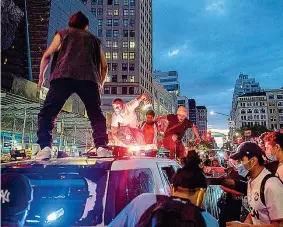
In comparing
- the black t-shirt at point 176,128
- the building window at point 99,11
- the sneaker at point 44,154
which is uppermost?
the building window at point 99,11

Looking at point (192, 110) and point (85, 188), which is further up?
point (192, 110)

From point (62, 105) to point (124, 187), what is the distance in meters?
1.85

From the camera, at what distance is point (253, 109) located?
149 m

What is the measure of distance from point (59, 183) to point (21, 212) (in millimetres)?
496

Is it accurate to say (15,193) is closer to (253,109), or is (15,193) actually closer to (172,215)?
(172,215)

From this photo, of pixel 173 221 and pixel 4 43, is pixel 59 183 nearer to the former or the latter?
pixel 173 221

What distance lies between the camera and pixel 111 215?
2410 mm

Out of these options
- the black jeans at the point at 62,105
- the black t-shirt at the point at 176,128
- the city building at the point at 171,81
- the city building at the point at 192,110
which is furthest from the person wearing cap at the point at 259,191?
the city building at the point at 192,110

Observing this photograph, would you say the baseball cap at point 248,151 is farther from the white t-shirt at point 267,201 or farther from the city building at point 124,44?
the city building at point 124,44

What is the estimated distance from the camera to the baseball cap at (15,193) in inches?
100

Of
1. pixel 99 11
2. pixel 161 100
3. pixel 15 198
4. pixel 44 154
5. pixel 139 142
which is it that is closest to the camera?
pixel 15 198

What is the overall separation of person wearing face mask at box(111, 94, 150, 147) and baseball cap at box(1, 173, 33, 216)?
4.20m

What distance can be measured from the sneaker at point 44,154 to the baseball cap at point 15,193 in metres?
0.70

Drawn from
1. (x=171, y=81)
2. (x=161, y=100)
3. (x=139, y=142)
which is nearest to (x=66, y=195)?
(x=139, y=142)
